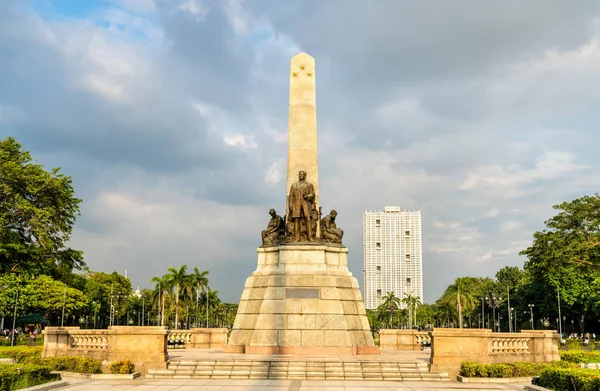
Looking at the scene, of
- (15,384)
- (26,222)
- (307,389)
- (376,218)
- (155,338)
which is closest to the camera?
(15,384)

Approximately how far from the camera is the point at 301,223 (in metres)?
24.4

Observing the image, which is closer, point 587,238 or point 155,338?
point 155,338

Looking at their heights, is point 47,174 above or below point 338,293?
above

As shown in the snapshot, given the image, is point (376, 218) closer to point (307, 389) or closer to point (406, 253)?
point (406, 253)

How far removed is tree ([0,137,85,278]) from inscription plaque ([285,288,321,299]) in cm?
1696

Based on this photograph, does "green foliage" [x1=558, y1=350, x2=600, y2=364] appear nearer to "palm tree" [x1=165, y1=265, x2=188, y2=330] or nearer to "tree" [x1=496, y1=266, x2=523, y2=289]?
"palm tree" [x1=165, y1=265, x2=188, y2=330]

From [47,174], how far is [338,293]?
2077 cm

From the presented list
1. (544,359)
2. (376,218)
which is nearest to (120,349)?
(544,359)

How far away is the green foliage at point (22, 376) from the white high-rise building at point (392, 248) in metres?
180

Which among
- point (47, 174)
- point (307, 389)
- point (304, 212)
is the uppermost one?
point (47, 174)

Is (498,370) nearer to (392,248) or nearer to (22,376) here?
(22,376)

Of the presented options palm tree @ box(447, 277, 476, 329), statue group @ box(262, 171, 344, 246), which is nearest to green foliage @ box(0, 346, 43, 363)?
statue group @ box(262, 171, 344, 246)

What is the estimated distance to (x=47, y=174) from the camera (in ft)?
111

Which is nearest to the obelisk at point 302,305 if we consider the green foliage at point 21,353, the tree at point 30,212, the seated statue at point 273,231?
Answer: the seated statue at point 273,231
